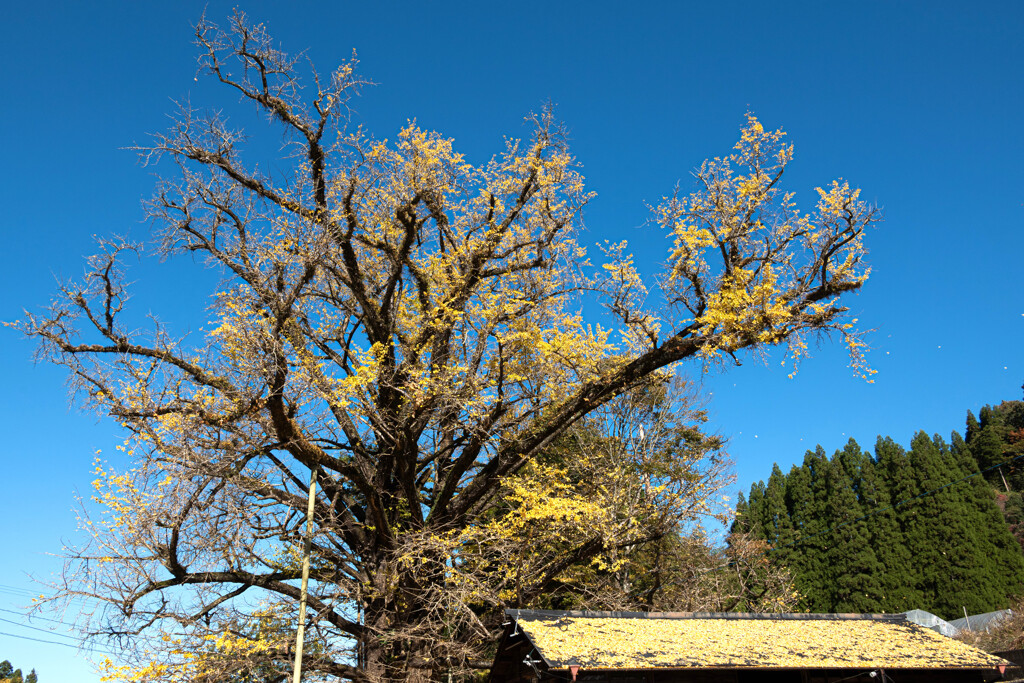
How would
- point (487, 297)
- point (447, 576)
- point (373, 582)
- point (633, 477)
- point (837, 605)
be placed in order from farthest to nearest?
point (837, 605), point (633, 477), point (487, 297), point (373, 582), point (447, 576)

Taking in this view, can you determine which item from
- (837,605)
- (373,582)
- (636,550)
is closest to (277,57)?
(373,582)

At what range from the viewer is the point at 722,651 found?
43.1 feet

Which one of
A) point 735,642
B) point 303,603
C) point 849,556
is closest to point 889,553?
point 849,556

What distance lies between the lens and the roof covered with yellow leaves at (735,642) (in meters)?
12.4

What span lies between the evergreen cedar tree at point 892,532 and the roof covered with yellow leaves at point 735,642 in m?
21.4

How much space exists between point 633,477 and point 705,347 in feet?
32.2

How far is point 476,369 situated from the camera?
1606cm

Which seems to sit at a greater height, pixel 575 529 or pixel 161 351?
pixel 161 351

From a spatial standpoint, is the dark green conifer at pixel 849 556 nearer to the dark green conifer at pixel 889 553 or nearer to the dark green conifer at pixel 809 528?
the dark green conifer at pixel 889 553

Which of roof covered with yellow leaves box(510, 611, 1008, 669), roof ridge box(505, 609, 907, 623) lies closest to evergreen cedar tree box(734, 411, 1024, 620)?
roof ridge box(505, 609, 907, 623)

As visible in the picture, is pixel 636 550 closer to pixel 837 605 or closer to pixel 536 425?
pixel 536 425

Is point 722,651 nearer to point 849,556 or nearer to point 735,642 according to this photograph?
point 735,642

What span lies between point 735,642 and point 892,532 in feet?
129

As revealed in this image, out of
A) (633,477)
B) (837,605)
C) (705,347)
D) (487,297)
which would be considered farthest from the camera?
(837,605)
